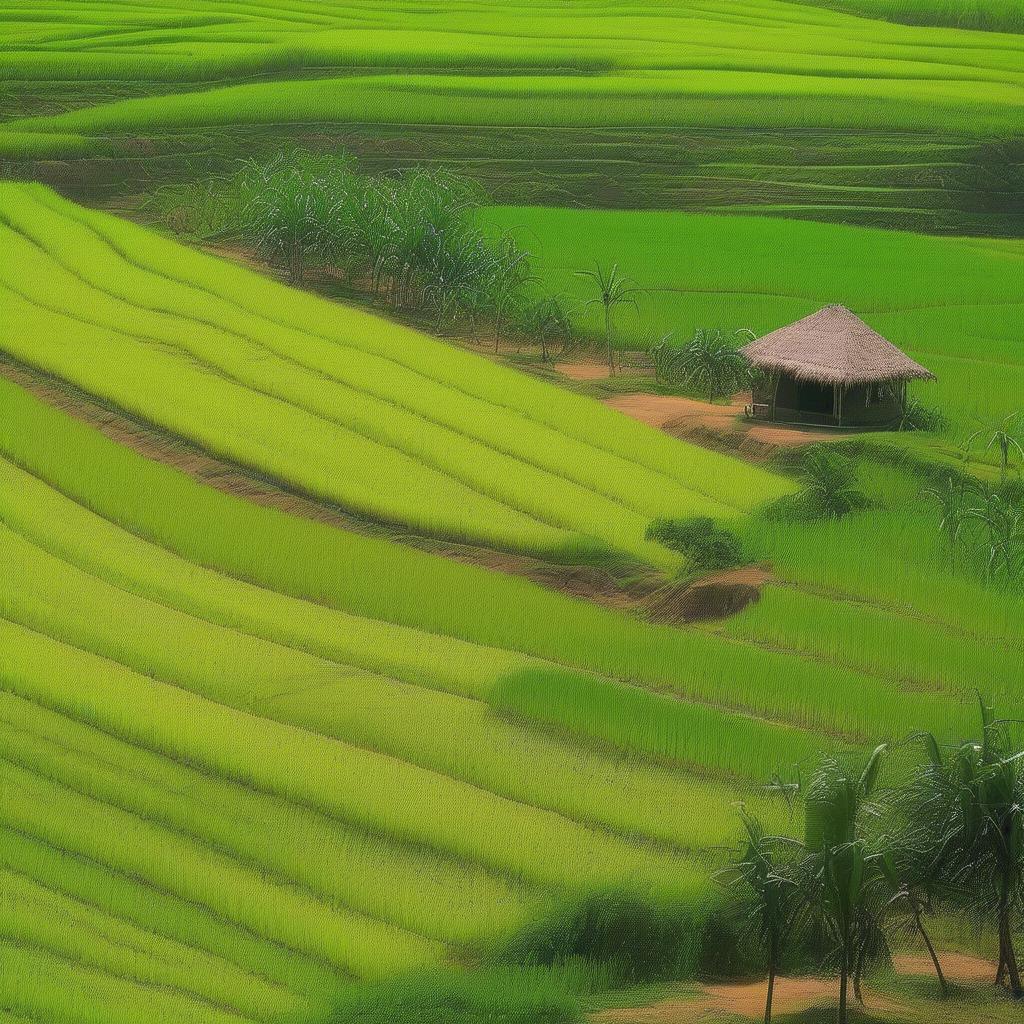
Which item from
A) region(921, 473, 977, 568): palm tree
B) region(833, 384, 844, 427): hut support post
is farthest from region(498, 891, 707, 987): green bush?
region(833, 384, 844, 427): hut support post

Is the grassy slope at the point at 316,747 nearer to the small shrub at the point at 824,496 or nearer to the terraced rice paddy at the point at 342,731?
the terraced rice paddy at the point at 342,731

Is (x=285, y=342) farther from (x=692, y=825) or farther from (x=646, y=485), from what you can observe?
(x=692, y=825)

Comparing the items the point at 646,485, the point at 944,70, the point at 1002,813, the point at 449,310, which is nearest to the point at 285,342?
the point at 449,310

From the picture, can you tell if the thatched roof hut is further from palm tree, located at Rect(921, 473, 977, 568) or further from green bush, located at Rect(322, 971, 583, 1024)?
green bush, located at Rect(322, 971, 583, 1024)

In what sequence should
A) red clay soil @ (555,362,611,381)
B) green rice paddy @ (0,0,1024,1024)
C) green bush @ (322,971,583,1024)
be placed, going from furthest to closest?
red clay soil @ (555,362,611,381), green rice paddy @ (0,0,1024,1024), green bush @ (322,971,583,1024)

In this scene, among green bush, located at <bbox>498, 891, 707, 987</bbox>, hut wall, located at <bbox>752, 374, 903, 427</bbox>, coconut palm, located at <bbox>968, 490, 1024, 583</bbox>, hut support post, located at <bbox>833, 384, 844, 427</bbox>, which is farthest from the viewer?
hut wall, located at <bbox>752, 374, 903, 427</bbox>

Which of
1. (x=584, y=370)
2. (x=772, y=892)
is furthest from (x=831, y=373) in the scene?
(x=772, y=892)
